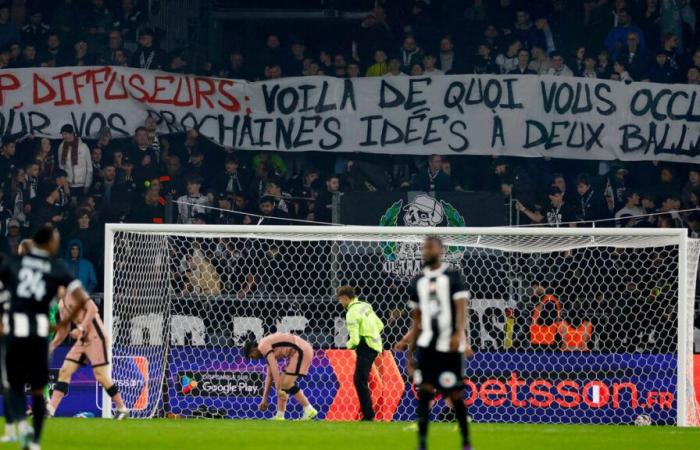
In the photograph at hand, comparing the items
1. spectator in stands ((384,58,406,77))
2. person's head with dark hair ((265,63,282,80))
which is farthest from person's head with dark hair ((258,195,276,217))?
spectator in stands ((384,58,406,77))

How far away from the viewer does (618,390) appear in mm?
16578

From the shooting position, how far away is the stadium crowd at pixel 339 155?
19062 millimetres

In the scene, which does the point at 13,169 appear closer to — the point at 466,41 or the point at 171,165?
the point at 171,165

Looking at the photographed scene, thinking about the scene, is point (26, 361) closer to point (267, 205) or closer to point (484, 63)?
point (267, 205)

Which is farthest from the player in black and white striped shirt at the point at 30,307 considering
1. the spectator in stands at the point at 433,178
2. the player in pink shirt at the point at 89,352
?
the spectator in stands at the point at 433,178

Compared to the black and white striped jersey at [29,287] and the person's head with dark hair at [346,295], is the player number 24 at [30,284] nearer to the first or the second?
the black and white striped jersey at [29,287]

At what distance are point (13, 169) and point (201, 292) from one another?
13.8ft

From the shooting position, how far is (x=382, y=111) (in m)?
19.5

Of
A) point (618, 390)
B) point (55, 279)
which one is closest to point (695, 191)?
point (618, 390)

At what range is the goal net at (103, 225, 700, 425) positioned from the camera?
16.5 metres

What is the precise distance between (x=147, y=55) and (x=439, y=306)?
11879 millimetres

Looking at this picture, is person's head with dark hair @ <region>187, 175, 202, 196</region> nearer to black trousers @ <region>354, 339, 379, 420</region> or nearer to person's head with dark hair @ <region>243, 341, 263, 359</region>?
person's head with dark hair @ <region>243, 341, 263, 359</region>

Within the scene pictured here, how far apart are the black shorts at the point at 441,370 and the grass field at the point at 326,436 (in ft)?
4.36

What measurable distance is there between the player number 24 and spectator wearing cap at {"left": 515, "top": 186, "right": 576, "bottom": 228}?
1037 centimetres
